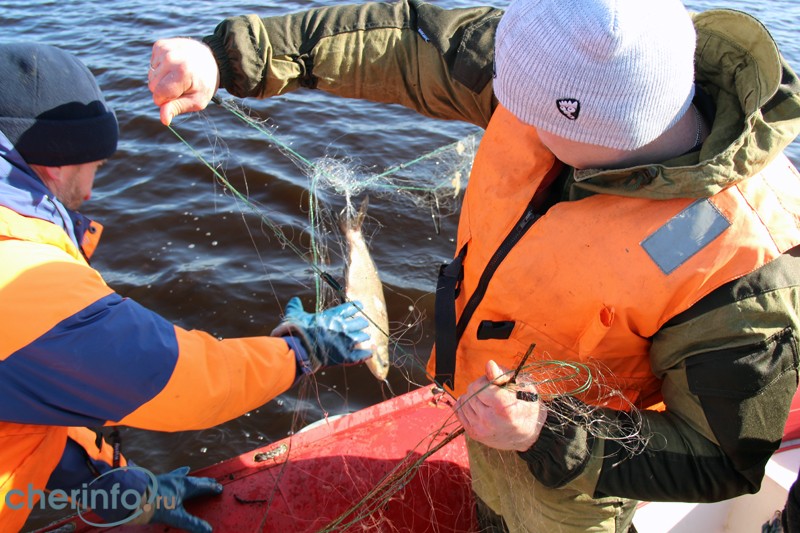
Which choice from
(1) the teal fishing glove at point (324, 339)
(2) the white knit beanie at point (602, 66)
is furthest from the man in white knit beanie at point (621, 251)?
(1) the teal fishing glove at point (324, 339)

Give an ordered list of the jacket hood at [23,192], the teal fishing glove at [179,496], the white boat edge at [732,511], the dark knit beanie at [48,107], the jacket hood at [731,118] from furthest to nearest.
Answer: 1. the white boat edge at [732,511]
2. the teal fishing glove at [179,496]
3. the dark knit beanie at [48,107]
4. the jacket hood at [23,192]
5. the jacket hood at [731,118]

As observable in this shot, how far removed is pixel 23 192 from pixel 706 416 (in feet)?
8.90

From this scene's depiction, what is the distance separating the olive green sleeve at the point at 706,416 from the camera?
1812 mm

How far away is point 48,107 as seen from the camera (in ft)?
9.07

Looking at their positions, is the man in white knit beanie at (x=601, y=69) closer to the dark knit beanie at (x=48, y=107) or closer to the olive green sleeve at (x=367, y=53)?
the olive green sleeve at (x=367, y=53)

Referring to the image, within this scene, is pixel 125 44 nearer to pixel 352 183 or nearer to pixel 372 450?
pixel 352 183

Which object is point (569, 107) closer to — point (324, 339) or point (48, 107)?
point (324, 339)

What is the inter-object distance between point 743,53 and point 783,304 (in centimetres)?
91

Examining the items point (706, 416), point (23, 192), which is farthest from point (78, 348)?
point (706, 416)

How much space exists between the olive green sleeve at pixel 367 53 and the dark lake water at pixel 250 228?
1016mm

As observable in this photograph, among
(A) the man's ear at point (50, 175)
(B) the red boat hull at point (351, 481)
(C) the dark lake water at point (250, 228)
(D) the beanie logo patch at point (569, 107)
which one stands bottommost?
(C) the dark lake water at point (250, 228)

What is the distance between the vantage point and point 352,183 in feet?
19.5

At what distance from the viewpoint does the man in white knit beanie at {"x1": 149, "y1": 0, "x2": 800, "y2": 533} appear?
1.82 metres

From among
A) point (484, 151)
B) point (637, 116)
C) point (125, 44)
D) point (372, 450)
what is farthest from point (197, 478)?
point (125, 44)
